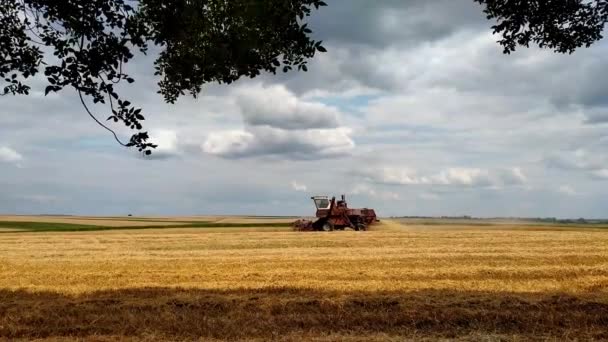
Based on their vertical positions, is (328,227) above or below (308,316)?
above

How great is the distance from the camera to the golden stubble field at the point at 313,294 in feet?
28.9

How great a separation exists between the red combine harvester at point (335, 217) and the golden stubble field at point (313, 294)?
12708mm

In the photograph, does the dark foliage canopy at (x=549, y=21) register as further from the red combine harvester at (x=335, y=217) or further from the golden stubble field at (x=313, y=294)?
the red combine harvester at (x=335, y=217)

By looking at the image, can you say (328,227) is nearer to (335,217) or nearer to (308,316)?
(335,217)

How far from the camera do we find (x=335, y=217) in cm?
3450

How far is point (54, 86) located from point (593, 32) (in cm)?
775

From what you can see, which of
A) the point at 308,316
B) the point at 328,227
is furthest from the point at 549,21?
the point at 328,227

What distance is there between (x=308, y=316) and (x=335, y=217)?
2504cm

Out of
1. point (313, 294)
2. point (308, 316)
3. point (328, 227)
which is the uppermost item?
point (328, 227)

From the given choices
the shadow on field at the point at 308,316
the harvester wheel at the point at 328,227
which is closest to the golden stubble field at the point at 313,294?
the shadow on field at the point at 308,316

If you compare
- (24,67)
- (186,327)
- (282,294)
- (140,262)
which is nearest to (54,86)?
(24,67)

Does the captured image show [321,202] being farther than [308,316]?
Yes

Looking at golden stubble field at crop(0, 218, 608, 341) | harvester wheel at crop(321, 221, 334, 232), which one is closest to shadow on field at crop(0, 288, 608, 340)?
golden stubble field at crop(0, 218, 608, 341)

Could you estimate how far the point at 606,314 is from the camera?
961 centimetres
